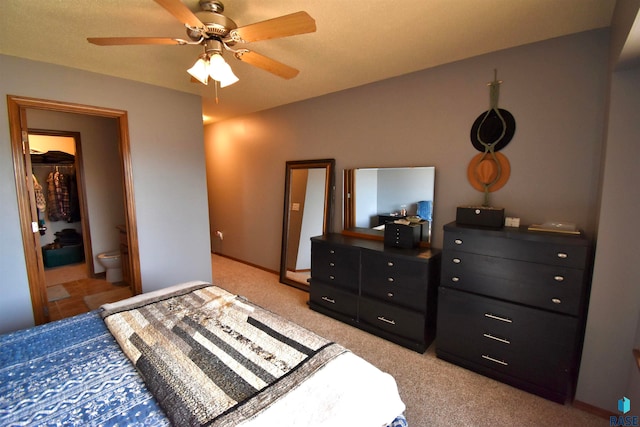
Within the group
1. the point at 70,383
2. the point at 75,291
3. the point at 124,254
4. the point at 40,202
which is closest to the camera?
the point at 70,383

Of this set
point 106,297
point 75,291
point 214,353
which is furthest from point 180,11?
point 75,291

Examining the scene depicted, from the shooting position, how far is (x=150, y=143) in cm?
310

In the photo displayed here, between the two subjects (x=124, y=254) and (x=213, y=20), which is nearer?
(x=213, y=20)

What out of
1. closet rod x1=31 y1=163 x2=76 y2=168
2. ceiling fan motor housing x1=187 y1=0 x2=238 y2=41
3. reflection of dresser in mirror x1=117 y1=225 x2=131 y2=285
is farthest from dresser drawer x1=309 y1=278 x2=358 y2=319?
closet rod x1=31 y1=163 x2=76 y2=168

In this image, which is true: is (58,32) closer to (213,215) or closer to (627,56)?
(627,56)

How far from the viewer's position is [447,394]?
1.97 metres

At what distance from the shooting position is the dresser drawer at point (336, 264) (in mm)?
2824

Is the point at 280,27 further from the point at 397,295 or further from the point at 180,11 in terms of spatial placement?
the point at 397,295

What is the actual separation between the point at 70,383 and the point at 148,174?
2.38 m

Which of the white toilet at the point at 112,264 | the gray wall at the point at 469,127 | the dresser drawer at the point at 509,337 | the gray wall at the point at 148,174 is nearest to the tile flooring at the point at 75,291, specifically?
the white toilet at the point at 112,264

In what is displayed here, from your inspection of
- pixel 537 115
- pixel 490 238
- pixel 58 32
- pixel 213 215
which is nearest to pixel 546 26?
pixel 537 115

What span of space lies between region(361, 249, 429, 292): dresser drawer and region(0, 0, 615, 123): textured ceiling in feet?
5.71

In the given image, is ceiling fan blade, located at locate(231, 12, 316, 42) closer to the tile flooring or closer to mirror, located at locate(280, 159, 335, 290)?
mirror, located at locate(280, 159, 335, 290)

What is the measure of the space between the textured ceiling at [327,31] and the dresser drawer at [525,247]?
1.44m
